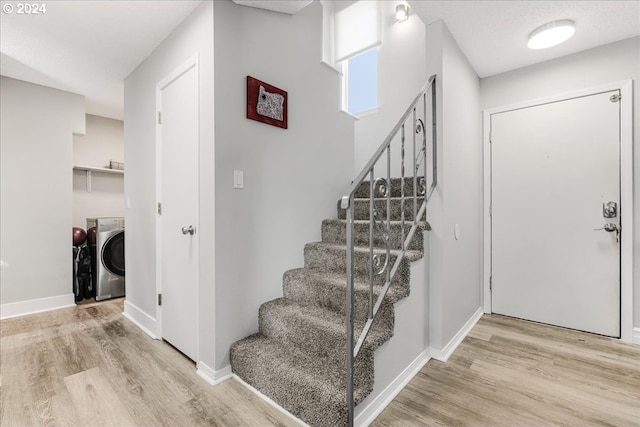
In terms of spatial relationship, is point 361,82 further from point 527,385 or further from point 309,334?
point 527,385

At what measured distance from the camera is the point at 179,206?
2.08 m

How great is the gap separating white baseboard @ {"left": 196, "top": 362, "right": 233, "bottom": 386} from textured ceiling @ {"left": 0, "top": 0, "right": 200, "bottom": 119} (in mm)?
2342

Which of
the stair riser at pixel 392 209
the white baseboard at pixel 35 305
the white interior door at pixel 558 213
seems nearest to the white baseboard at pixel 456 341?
the white interior door at pixel 558 213

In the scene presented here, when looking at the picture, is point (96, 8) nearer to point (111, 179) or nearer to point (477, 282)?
point (111, 179)

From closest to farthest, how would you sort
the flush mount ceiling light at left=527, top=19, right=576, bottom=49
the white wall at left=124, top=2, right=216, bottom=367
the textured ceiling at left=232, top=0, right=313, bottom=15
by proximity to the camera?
1. the white wall at left=124, top=2, right=216, bottom=367
2. the textured ceiling at left=232, top=0, right=313, bottom=15
3. the flush mount ceiling light at left=527, top=19, right=576, bottom=49

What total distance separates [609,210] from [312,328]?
2.59 m

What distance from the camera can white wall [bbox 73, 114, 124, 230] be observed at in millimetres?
3816

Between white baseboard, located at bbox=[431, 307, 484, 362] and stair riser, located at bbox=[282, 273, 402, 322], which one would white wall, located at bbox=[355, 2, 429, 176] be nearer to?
white baseboard, located at bbox=[431, 307, 484, 362]

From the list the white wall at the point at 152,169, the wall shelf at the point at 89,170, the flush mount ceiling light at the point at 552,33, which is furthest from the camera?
the wall shelf at the point at 89,170

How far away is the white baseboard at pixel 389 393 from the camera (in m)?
1.39

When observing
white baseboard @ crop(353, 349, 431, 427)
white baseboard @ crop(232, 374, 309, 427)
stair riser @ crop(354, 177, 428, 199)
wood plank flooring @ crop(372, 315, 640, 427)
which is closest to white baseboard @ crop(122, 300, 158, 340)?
white baseboard @ crop(232, 374, 309, 427)

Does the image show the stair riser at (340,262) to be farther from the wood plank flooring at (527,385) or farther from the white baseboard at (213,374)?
the white baseboard at (213,374)

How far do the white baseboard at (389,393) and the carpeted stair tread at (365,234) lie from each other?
771 millimetres

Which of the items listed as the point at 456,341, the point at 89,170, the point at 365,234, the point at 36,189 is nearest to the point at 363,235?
the point at 365,234
